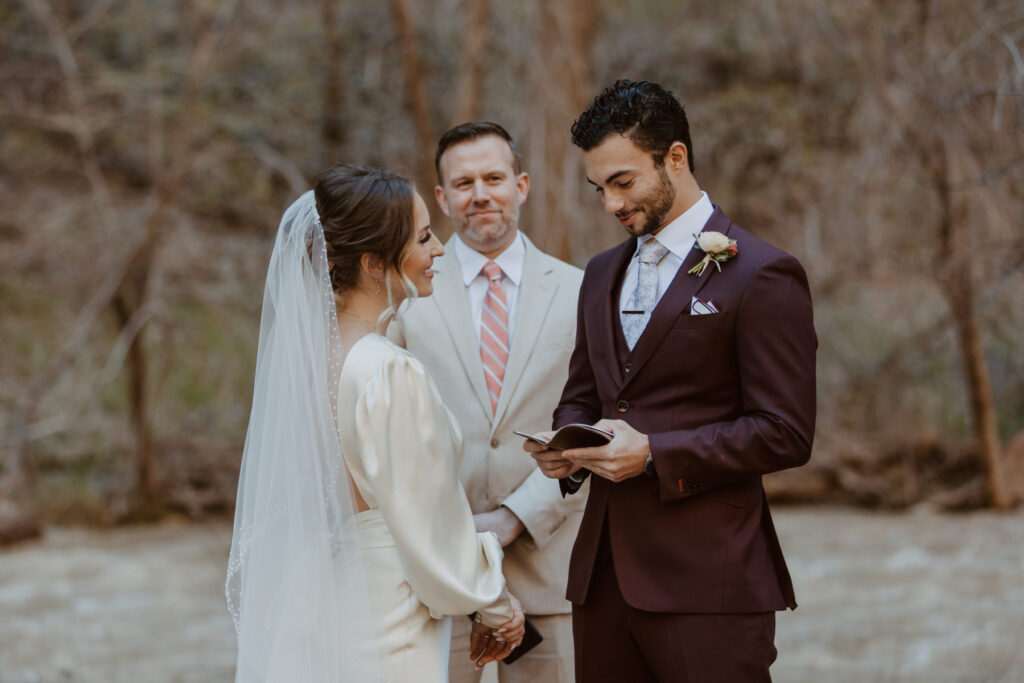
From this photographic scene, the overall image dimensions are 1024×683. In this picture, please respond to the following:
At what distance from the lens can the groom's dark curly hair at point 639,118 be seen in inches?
92.4

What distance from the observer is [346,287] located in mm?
2514

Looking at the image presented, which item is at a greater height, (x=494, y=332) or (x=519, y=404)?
(x=494, y=332)

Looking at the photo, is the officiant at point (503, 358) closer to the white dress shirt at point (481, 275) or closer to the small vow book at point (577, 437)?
the white dress shirt at point (481, 275)

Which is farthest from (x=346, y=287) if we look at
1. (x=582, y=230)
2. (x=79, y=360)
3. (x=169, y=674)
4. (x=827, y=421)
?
(x=827, y=421)

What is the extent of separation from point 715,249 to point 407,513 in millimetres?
870

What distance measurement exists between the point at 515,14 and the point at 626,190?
20.7ft

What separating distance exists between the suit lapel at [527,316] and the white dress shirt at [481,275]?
31 mm

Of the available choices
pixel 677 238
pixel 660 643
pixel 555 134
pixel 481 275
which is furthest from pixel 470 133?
pixel 555 134

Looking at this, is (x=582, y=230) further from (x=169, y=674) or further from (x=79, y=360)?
(x=79, y=360)

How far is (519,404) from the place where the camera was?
2990mm

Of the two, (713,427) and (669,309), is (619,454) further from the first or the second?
(669,309)

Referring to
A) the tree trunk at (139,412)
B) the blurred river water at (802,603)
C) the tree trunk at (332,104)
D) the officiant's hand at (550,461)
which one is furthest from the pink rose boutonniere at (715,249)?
the tree trunk at (332,104)

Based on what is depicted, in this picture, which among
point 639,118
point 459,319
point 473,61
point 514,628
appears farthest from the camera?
point 473,61

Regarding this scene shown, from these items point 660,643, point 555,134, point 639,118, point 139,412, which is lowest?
point 139,412
